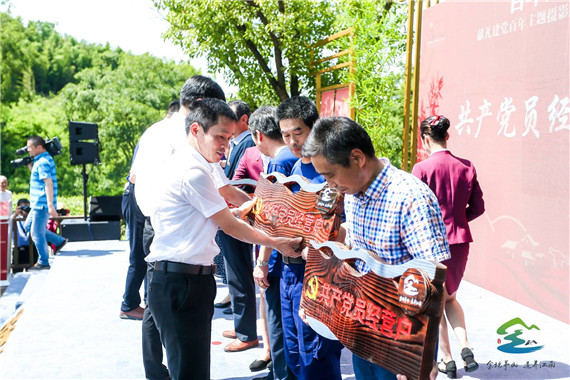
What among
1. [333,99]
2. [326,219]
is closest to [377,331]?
[326,219]

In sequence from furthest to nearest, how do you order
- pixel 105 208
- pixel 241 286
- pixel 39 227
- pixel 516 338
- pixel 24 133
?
pixel 24 133 → pixel 105 208 → pixel 39 227 → pixel 516 338 → pixel 241 286

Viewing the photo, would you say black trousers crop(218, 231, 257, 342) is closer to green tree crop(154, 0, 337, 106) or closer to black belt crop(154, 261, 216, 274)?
black belt crop(154, 261, 216, 274)

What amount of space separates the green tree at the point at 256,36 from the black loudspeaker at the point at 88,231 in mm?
3329

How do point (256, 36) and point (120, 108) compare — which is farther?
point (120, 108)

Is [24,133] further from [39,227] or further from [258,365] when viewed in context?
[258,365]

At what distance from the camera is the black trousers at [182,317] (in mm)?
2453

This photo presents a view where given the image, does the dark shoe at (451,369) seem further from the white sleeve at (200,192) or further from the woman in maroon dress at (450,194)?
the white sleeve at (200,192)

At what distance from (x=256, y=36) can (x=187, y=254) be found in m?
7.88

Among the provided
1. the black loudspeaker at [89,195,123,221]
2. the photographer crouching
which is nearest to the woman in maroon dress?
the photographer crouching

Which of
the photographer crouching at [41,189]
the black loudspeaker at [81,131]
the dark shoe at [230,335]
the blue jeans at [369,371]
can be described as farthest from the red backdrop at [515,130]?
the black loudspeaker at [81,131]

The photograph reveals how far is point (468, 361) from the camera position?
3.43 meters

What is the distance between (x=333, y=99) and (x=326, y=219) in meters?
5.64

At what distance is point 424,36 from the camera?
6605mm

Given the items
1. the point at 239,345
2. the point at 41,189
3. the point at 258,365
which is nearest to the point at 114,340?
the point at 239,345
